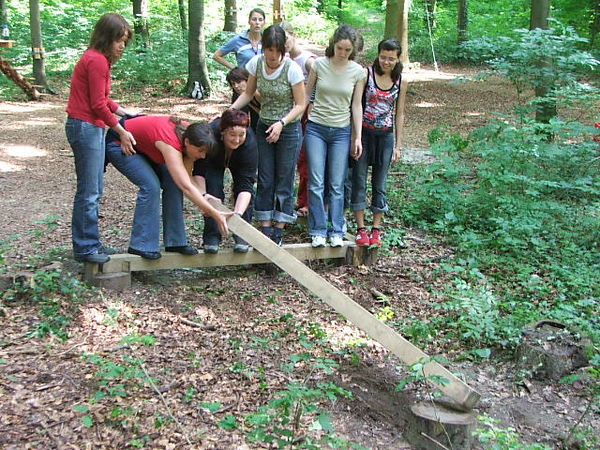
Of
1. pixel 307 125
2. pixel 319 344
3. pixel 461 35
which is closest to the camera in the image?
pixel 319 344

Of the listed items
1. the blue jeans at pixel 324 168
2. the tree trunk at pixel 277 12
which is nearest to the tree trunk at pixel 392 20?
the tree trunk at pixel 277 12

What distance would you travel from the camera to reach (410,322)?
479 centimetres

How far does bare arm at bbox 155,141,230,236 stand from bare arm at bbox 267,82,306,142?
33.2 inches

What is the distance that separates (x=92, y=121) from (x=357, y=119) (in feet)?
7.12

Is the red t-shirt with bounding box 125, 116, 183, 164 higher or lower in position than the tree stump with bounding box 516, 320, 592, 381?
higher

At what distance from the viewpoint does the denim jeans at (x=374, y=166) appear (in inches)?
216

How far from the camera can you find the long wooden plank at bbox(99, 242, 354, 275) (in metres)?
4.66

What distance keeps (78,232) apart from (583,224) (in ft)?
16.8

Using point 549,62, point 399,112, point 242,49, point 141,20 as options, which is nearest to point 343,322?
point 399,112

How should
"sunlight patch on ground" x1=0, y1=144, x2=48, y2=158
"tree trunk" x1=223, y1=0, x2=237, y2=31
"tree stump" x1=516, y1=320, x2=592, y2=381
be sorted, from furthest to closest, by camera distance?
1. "tree trunk" x1=223, y1=0, x2=237, y2=31
2. "sunlight patch on ground" x1=0, y1=144, x2=48, y2=158
3. "tree stump" x1=516, y1=320, x2=592, y2=381

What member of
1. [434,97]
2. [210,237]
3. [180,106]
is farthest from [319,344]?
[434,97]

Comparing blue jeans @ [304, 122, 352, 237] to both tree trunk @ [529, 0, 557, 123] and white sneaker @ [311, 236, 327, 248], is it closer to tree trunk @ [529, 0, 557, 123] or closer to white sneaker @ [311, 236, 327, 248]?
white sneaker @ [311, 236, 327, 248]

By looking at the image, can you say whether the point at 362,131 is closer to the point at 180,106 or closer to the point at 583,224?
the point at 583,224

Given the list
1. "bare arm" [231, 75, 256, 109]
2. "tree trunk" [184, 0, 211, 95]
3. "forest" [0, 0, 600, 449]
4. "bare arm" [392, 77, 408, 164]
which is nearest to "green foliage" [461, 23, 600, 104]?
"forest" [0, 0, 600, 449]
